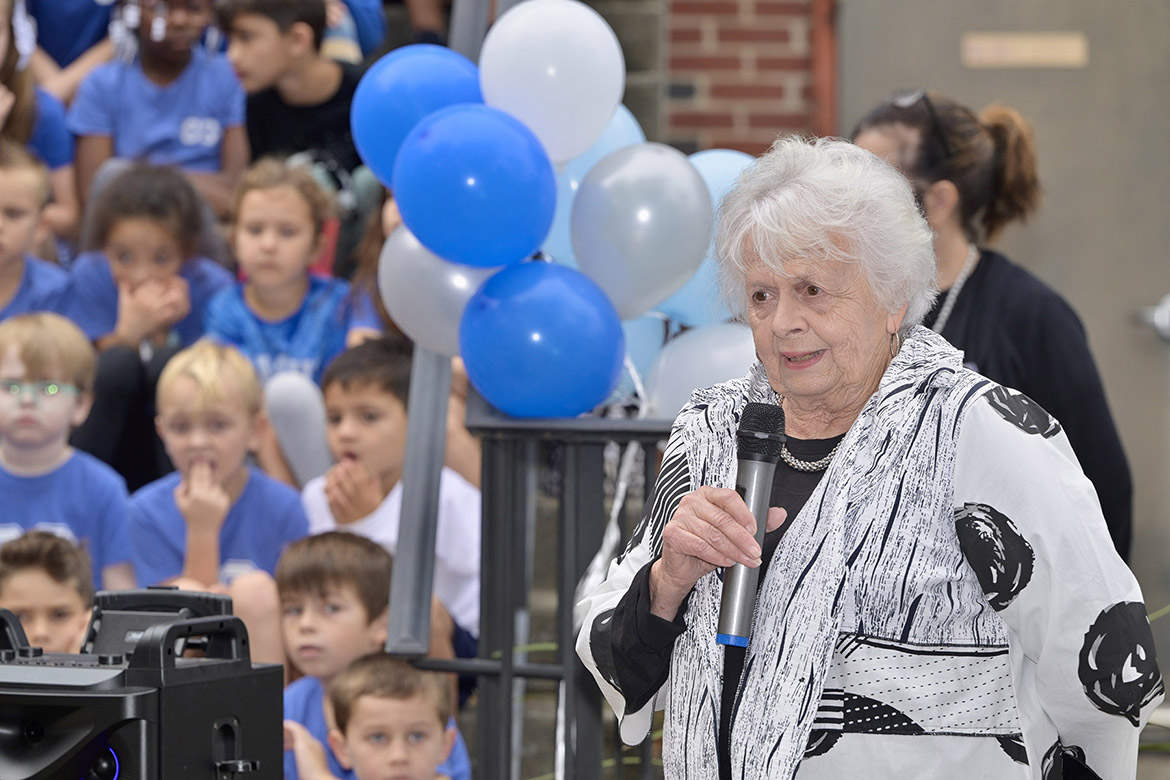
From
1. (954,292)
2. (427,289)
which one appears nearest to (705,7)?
(954,292)

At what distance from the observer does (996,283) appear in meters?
2.87

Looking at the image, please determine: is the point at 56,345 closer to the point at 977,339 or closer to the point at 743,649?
the point at 977,339

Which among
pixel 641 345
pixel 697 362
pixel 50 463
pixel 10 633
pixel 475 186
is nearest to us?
pixel 10 633

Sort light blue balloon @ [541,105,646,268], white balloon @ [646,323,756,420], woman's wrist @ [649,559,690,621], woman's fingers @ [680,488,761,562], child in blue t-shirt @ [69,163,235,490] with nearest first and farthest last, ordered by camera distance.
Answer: woman's fingers @ [680,488,761,562] < woman's wrist @ [649,559,690,621] < white balloon @ [646,323,756,420] < light blue balloon @ [541,105,646,268] < child in blue t-shirt @ [69,163,235,490]

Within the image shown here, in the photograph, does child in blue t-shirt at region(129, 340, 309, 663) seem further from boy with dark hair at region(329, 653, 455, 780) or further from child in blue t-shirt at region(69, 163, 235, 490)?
boy with dark hair at region(329, 653, 455, 780)

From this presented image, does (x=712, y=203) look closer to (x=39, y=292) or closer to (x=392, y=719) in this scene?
(x=392, y=719)

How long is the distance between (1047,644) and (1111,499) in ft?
4.38

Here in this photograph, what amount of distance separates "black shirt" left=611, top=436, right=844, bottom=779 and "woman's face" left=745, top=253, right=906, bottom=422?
9 centimetres

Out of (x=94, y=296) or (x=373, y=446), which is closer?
(x=373, y=446)

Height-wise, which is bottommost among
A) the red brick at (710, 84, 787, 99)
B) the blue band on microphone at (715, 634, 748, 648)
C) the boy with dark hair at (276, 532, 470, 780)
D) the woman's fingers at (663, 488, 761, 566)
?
A: the boy with dark hair at (276, 532, 470, 780)

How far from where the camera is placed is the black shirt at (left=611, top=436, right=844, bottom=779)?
5.52 feet

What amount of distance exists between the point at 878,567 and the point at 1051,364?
1.31m

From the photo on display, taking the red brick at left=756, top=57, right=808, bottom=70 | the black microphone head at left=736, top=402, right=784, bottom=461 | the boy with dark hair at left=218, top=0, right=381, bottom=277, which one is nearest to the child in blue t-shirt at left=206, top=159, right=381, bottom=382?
the boy with dark hair at left=218, top=0, right=381, bottom=277

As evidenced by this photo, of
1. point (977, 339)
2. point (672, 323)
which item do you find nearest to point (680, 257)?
point (672, 323)
